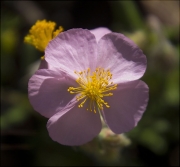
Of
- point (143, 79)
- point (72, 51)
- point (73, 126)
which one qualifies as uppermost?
point (72, 51)

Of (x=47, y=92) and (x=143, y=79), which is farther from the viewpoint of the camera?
(x=143, y=79)

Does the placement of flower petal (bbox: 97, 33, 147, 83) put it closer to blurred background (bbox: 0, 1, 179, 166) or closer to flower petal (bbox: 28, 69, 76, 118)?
flower petal (bbox: 28, 69, 76, 118)

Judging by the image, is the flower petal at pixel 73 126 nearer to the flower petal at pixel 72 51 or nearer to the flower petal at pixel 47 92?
the flower petal at pixel 47 92

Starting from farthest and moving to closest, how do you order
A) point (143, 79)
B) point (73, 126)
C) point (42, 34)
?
point (143, 79) → point (42, 34) → point (73, 126)

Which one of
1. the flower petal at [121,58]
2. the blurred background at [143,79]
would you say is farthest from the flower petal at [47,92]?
the blurred background at [143,79]

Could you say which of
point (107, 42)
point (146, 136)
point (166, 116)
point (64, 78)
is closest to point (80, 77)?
point (64, 78)

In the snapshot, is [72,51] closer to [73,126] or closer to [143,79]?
[73,126]

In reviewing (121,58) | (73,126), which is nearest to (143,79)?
(121,58)

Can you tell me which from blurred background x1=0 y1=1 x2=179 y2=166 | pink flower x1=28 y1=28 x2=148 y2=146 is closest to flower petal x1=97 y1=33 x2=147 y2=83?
pink flower x1=28 y1=28 x2=148 y2=146
